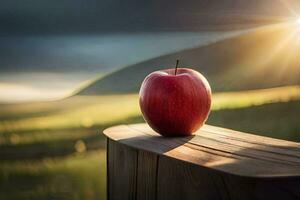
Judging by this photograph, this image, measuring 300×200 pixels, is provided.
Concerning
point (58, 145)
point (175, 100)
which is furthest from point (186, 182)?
point (58, 145)

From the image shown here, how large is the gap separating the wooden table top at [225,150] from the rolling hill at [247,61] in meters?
0.74

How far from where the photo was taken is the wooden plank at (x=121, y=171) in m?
1.73

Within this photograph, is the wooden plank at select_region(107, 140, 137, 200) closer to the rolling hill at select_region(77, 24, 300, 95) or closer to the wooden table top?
the wooden table top

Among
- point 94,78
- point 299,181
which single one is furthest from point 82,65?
point 299,181

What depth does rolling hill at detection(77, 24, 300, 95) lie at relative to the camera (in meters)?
2.68

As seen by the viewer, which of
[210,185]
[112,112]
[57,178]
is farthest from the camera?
[112,112]

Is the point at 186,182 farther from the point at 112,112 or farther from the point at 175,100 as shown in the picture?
the point at 112,112

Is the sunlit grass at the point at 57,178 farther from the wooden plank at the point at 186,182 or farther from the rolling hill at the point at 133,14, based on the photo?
the wooden plank at the point at 186,182

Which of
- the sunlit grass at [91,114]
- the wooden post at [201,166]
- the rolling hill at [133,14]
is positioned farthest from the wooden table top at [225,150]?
the rolling hill at [133,14]

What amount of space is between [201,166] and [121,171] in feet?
1.50

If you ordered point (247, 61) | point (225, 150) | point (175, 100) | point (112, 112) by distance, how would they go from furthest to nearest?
point (247, 61) → point (112, 112) → point (175, 100) → point (225, 150)

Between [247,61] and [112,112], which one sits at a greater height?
[247,61]

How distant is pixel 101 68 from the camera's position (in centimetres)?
248

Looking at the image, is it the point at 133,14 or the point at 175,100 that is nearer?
the point at 175,100
